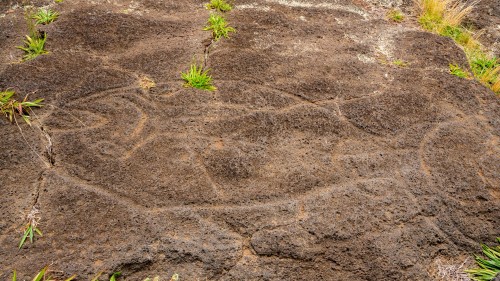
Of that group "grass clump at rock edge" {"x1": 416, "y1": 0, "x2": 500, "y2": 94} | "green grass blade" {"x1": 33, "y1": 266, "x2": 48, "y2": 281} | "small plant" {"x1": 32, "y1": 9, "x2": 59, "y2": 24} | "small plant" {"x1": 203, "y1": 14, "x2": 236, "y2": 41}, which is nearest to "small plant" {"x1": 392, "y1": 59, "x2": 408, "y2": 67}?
"grass clump at rock edge" {"x1": 416, "y1": 0, "x2": 500, "y2": 94}

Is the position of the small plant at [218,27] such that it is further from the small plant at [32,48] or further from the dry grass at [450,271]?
the dry grass at [450,271]

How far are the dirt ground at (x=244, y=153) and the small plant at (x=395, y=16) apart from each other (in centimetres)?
49

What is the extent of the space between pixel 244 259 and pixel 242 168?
0.68 m

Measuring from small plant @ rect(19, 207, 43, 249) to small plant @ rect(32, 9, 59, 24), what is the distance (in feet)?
7.15

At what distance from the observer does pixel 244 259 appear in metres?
2.58

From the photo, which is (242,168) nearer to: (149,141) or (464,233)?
(149,141)

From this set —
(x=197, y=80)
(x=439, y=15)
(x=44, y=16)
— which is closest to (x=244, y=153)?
(x=197, y=80)

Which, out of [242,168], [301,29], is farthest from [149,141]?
[301,29]

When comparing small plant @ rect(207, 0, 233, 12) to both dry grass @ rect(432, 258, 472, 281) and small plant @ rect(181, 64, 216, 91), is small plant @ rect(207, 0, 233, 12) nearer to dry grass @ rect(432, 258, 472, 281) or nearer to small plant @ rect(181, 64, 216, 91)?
small plant @ rect(181, 64, 216, 91)

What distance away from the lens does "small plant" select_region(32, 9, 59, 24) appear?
417 centimetres

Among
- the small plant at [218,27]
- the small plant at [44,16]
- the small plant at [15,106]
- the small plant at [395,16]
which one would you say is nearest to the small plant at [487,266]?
the small plant at [218,27]

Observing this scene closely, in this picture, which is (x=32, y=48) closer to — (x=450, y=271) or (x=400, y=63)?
(x=400, y=63)

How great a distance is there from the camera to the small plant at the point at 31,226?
2.55 meters

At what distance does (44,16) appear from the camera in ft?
13.8
